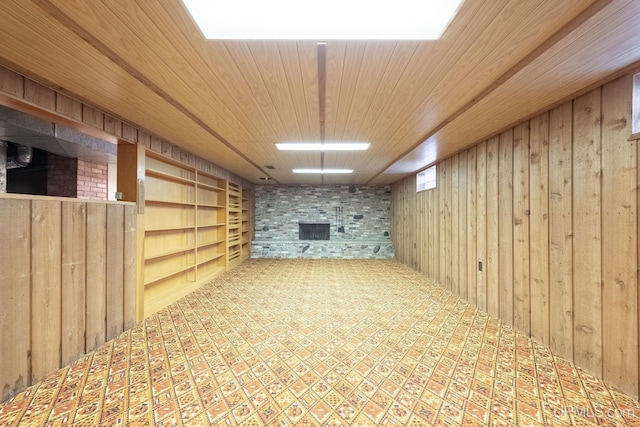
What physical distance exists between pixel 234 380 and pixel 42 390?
1.25m

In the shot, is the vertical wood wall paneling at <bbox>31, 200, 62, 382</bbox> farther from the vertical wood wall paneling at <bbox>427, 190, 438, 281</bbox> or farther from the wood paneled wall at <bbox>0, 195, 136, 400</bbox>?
the vertical wood wall paneling at <bbox>427, 190, 438, 281</bbox>

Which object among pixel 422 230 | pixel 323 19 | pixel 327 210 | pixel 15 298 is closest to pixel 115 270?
pixel 15 298

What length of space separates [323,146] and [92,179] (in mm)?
3815

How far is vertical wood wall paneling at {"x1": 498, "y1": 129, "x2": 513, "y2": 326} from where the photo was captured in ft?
8.43

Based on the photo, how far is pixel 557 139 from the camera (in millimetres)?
2049

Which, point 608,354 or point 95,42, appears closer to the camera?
point 95,42

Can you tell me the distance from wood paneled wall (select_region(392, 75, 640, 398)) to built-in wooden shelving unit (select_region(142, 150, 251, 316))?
403 centimetres

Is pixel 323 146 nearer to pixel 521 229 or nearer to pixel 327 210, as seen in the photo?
pixel 521 229

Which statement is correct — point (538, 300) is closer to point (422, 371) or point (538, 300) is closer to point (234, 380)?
point (422, 371)

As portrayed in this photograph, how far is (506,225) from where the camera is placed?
2643mm

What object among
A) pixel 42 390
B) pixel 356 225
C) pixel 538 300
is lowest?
pixel 42 390

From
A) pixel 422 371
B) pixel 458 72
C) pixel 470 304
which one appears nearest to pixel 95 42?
pixel 458 72

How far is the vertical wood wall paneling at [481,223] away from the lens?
9.77 feet

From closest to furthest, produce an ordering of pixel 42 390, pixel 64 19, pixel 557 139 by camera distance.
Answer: pixel 64 19 < pixel 42 390 < pixel 557 139
